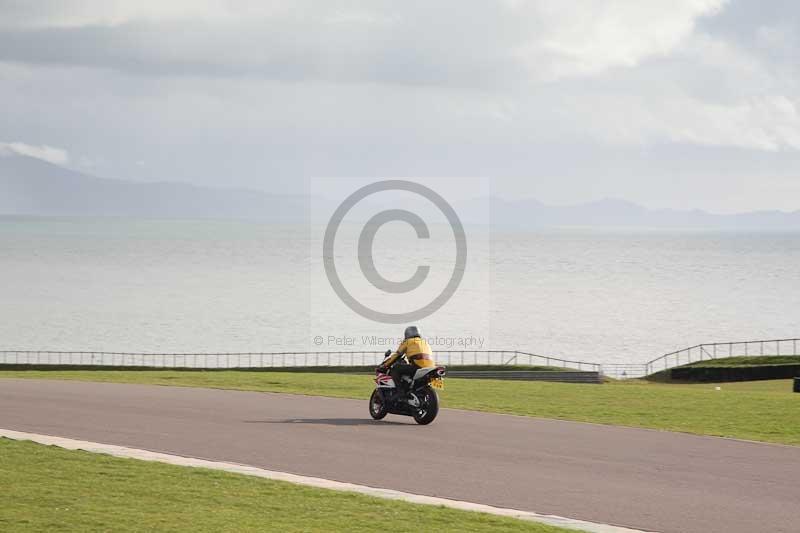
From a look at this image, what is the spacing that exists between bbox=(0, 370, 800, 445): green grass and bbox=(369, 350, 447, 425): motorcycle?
3.20 meters

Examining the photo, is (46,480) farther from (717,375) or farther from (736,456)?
(717,375)

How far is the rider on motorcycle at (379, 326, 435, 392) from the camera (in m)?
22.3

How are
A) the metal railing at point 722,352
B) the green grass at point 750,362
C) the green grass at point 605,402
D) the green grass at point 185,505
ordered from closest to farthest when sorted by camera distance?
the green grass at point 185,505 < the green grass at point 605,402 < the green grass at point 750,362 < the metal railing at point 722,352

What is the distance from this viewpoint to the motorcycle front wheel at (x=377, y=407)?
2308cm

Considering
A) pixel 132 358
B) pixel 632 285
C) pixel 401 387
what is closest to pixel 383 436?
pixel 401 387

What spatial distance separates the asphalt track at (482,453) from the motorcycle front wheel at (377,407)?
214mm

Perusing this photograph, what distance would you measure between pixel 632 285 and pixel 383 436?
178990mm

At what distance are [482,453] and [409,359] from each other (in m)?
4.00

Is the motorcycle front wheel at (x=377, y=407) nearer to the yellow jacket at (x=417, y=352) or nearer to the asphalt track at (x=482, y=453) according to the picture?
the asphalt track at (x=482, y=453)

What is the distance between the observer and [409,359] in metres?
22.4

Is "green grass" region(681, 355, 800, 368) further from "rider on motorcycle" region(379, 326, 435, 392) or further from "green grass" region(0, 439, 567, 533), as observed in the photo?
"green grass" region(0, 439, 567, 533)

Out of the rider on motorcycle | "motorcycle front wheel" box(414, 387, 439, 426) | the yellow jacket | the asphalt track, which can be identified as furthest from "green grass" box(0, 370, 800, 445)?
the yellow jacket

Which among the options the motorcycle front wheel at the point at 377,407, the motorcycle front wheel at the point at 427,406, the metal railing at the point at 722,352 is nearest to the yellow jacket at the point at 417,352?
the motorcycle front wheel at the point at 427,406

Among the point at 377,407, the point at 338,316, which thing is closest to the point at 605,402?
the point at 377,407
